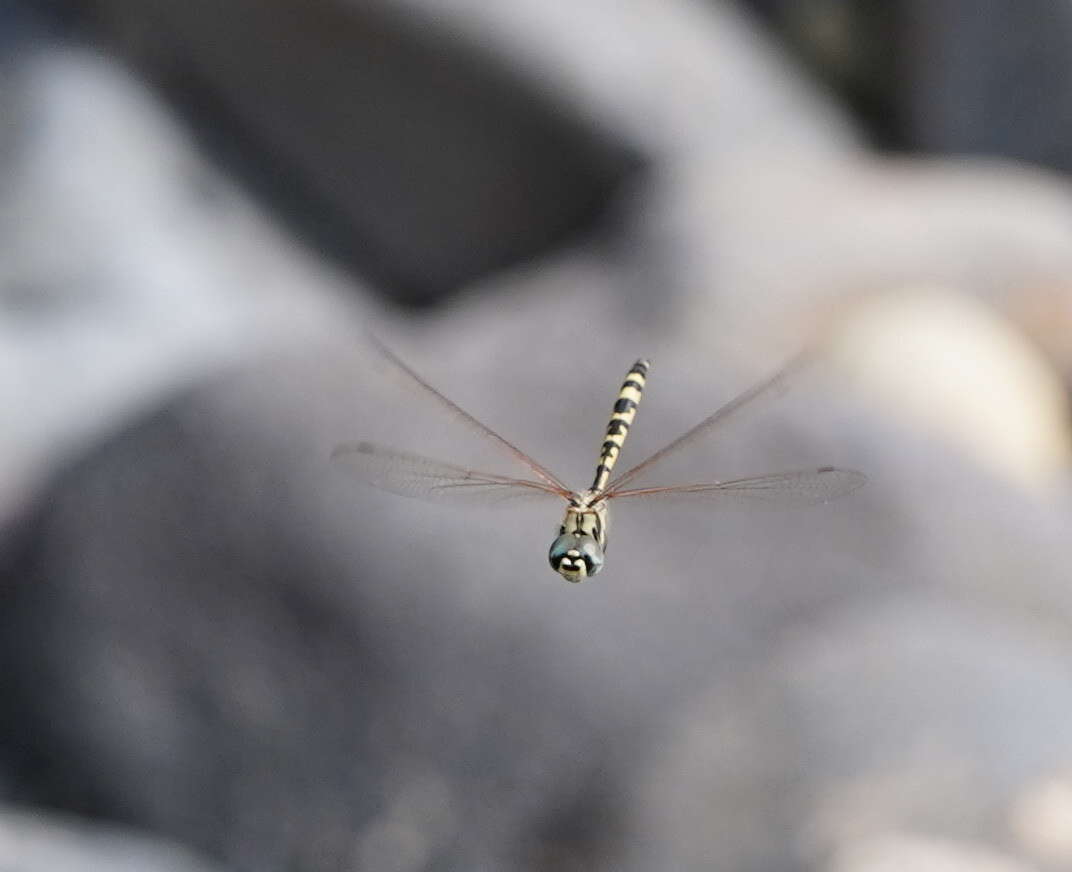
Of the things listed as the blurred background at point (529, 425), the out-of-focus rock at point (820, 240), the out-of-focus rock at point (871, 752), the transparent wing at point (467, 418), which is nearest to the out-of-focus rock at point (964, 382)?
the blurred background at point (529, 425)

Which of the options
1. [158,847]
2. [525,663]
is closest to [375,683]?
[525,663]

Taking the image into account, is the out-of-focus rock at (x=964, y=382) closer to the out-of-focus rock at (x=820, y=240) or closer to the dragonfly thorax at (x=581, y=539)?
the out-of-focus rock at (x=820, y=240)

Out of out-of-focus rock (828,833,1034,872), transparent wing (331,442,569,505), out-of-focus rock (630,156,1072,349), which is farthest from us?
out-of-focus rock (630,156,1072,349)

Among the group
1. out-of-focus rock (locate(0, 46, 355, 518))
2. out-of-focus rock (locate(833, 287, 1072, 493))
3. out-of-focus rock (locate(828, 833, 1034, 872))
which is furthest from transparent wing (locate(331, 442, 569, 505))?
out-of-focus rock (locate(0, 46, 355, 518))

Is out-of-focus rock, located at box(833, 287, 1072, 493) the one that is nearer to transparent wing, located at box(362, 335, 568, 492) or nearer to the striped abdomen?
the striped abdomen

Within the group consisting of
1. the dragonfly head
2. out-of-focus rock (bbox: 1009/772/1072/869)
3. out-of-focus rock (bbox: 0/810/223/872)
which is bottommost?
the dragonfly head

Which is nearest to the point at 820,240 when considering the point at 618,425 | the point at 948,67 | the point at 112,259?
the point at 948,67

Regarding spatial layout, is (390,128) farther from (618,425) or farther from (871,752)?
(618,425)
